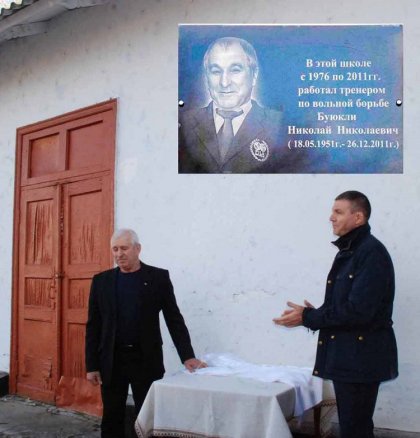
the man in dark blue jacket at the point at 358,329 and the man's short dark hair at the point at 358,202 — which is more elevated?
the man's short dark hair at the point at 358,202

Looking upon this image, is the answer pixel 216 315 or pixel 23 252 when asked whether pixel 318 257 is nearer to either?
pixel 216 315

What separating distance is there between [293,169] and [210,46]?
→ 46.8 inches

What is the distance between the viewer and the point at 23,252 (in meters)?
7.04

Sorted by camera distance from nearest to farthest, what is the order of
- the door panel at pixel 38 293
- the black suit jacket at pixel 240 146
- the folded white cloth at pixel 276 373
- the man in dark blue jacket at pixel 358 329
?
the man in dark blue jacket at pixel 358 329 < the folded white cloth at pixel 276 373 < the black suit jacket at pixel 240 146 < the door panel at pixel 38 293

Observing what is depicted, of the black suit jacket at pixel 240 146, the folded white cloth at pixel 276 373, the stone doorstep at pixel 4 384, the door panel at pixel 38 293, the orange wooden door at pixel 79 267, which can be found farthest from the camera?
the stone doorstep at pixel 4 384

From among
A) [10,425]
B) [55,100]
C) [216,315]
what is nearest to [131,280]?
[216,315]

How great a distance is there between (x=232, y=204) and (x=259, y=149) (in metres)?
0.47

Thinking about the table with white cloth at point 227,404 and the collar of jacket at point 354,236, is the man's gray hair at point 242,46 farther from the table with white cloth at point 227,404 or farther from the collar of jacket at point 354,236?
the table with white cloth at point 227,404

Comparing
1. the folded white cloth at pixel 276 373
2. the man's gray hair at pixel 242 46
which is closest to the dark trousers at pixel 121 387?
the folded white cloth at pixel 276 373

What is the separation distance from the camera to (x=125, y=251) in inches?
183

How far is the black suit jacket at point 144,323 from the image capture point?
462cm

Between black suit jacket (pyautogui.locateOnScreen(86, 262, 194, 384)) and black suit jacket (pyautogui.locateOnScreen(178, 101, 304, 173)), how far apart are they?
3.33 ft

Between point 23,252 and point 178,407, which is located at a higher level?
point 23,252

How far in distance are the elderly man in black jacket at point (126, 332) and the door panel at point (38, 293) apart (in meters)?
1.95
